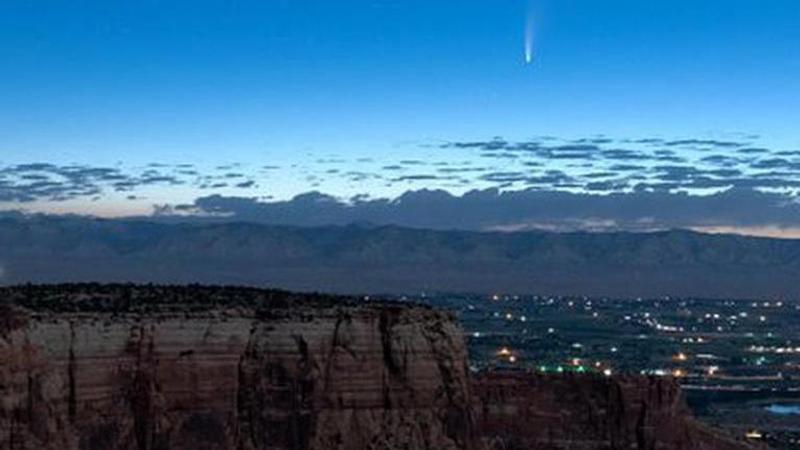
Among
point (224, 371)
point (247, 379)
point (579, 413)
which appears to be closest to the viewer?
point (224, 371)

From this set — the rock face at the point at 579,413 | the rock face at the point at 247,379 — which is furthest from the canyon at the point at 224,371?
the rock face at the point at 579,413

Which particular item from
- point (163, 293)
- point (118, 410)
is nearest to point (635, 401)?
point (163, 293)

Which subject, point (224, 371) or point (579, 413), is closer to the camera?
point (224, 371)

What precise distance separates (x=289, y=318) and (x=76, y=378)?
9.62 metres

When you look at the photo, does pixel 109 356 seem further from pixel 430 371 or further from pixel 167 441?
pixel 430 371

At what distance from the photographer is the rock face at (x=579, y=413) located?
264ft

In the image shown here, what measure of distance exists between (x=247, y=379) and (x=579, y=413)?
25452 mm

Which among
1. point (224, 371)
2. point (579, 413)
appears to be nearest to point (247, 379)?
point (224, 371)

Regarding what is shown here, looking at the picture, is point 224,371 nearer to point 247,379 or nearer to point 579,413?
point 247,379

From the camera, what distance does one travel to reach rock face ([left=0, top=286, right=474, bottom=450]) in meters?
56.0

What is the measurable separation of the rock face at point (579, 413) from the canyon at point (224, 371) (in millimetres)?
12122

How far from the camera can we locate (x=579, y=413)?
81.5 meters

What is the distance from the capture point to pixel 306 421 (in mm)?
62375

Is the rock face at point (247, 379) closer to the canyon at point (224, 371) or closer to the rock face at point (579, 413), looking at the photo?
the canyon at point (224, 371)
